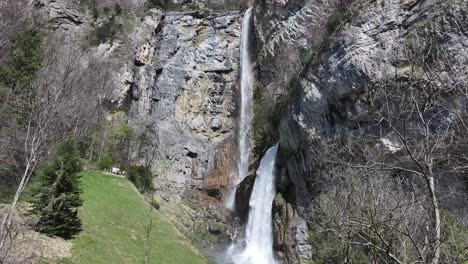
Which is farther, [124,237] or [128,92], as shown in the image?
[128,92]

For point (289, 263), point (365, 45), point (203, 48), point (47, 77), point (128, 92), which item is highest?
point (203, 48)

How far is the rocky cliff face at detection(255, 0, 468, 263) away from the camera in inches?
749

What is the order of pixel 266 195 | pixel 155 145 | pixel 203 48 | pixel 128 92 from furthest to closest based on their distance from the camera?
1. pixel 203 48
2. pixel 128 92
3. pixel 155 145
4. pixel 266 195

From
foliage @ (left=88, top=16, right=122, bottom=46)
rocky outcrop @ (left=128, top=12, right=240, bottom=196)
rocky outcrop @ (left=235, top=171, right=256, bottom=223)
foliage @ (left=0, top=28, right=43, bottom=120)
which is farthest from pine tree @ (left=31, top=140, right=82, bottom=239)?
foliage @ (left=88, top=16, right=122, bottom=46)

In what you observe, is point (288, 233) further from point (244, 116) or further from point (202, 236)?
point (244, 116)

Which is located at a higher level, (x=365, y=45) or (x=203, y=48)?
(x=203, y=48)

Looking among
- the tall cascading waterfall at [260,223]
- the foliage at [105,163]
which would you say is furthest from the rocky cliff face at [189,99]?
the foliage at [105,163]

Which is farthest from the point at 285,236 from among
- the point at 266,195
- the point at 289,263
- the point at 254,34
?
the point at 254,34

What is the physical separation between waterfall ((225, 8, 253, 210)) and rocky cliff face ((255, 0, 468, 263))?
28.4 feet

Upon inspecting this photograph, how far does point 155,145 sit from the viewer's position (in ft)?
133

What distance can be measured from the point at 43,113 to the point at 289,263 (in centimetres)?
1972

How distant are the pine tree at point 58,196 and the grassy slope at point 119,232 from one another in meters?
0.98

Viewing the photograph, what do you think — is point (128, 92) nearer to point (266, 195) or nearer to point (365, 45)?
point (266, 195)

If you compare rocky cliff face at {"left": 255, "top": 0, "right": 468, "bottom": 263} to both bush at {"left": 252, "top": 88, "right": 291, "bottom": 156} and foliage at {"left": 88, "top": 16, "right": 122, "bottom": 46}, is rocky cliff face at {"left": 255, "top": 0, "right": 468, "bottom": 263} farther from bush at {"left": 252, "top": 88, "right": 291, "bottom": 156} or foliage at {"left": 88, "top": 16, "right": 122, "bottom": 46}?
foliage at {"left": 88, "top": 16, "right": 122, "bottom": 46}
